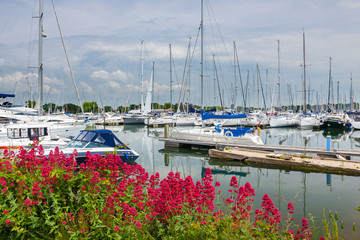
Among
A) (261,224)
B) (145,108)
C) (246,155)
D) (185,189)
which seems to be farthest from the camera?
(145,108)

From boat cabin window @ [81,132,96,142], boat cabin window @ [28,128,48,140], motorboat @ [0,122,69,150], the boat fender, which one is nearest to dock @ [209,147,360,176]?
the boat fender

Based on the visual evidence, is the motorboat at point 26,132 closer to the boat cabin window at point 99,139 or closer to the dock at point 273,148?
the boat cabin window at point 99,139

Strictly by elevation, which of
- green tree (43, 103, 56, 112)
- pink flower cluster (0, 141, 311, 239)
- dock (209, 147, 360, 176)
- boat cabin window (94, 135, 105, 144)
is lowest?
dock (209, 147, 360, 176)

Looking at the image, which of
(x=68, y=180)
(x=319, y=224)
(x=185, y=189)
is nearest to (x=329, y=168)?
(x=319, y=224)

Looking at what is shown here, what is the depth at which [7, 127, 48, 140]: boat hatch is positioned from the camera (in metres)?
17.8

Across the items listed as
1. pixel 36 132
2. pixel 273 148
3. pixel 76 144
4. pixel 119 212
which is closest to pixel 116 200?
pixel 119 212

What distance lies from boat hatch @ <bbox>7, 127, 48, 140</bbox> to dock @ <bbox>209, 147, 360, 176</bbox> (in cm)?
1192

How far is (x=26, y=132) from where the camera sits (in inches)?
713

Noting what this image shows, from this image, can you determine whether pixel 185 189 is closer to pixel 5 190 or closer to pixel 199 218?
pixel 199 218

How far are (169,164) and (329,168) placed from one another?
1075 cm

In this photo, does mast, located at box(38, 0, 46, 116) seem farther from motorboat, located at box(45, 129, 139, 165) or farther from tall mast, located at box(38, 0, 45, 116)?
motorboat, located at box(45, 129, 139, 165)

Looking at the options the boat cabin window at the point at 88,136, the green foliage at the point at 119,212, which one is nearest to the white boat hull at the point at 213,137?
the boat cabin window at the point at 88,136

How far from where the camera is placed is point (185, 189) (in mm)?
4582

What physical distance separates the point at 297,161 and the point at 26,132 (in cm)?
1707
